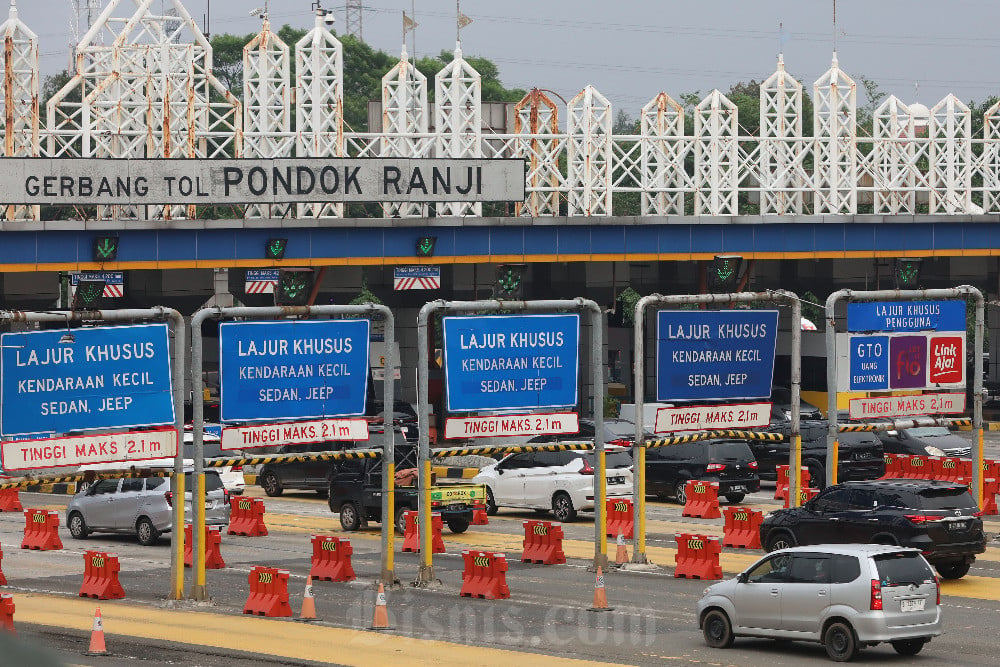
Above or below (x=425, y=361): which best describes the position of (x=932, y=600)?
below

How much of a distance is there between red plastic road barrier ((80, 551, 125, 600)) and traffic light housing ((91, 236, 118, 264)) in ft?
73.3

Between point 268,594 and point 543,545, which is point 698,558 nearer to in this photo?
point 543,545

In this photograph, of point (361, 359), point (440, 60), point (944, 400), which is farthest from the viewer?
point (440, 60)

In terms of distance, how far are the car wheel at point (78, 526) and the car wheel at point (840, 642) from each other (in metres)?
19.4

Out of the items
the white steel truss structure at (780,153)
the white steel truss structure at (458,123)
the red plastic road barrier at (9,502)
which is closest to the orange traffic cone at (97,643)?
the red plastic road barrier at (9,502)

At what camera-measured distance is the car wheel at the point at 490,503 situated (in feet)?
118

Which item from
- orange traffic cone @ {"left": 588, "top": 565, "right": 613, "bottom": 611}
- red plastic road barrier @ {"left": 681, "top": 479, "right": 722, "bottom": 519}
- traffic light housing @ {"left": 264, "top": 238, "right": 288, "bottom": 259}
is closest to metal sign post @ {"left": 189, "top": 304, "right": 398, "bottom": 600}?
orange traffic cone @ {"left": 588, "top": 565, "right": 613, "bottom": 611}

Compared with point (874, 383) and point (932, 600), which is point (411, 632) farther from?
point (874, 383)

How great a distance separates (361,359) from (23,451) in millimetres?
5569

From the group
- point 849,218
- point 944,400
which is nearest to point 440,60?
point 849,218

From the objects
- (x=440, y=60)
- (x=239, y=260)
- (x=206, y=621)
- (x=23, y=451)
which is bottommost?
(x=206, y=621)

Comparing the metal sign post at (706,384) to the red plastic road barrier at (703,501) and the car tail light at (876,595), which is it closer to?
the red plastic road barrier at (703,501)

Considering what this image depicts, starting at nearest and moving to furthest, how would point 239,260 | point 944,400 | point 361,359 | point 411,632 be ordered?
point 411,632
point 361,359
point 944,400
point 239,260

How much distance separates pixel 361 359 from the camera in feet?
83.4
